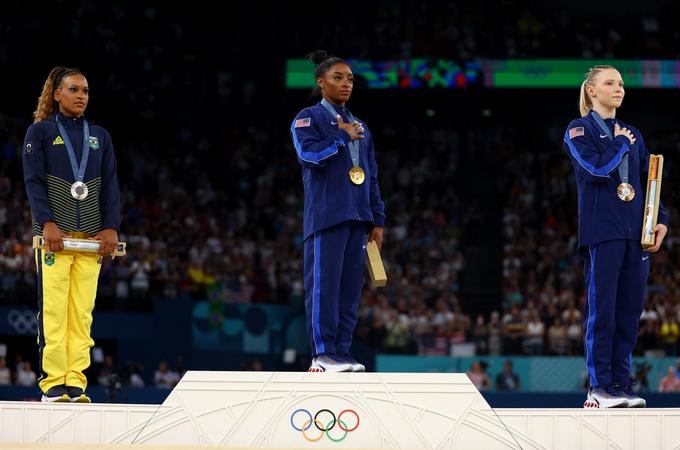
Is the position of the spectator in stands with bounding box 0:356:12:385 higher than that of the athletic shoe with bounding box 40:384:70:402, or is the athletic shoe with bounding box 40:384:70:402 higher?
the athletic shoe with bounding box 40:384:70:402

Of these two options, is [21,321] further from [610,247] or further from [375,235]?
[610,247]

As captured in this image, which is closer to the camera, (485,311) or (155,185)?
(485,311)

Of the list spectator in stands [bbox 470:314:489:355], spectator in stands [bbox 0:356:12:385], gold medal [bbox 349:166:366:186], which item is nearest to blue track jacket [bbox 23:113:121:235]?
gold medal [bbox 349:166:366:186]

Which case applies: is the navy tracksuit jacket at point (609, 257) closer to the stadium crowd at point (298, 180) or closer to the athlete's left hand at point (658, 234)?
the athlete's left hand at point (658, 234)

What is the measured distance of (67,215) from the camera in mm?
7387

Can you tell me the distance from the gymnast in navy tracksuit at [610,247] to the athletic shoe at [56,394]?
3.37 meters

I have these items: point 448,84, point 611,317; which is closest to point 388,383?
point 611,317

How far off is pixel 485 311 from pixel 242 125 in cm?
786

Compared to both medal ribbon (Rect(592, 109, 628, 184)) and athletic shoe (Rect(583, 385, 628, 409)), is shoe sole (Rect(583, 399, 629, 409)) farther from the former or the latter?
medal ribbon (Rect(592, 109, 628, 184))

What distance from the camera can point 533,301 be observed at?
61.0 feet

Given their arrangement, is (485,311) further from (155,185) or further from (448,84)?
(155,185)

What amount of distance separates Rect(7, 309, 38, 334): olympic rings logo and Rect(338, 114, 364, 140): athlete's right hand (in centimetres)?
1089

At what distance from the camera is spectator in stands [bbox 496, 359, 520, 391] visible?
622 inches

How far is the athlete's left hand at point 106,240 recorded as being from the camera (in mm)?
7367
